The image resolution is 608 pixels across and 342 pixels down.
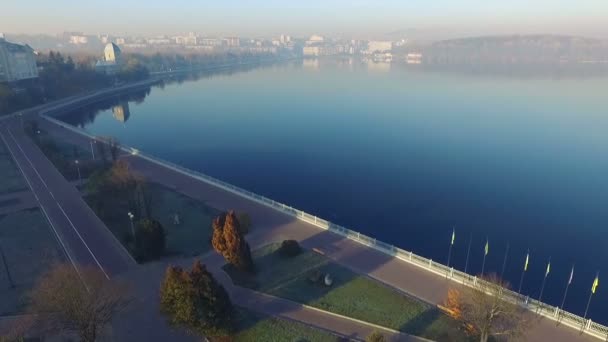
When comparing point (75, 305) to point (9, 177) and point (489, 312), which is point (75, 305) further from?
point (9, 177)

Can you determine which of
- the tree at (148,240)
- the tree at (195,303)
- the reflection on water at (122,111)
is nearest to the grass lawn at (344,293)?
the tree at (195,303)

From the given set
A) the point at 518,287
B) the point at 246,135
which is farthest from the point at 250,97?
the point at 518,287

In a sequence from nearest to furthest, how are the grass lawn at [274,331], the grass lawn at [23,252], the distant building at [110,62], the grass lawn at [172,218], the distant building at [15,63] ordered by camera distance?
the grass lawn at [274,331] < the grass lawn at [23,252] < the grass lawn at [172,218] < the distant building at [15,63] < the distant building at [110,62]

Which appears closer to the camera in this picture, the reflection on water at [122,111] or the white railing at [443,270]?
the white railing at [443,270]

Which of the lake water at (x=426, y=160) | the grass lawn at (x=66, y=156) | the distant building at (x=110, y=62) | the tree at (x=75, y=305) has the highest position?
the distant building at (x=110, y=62)

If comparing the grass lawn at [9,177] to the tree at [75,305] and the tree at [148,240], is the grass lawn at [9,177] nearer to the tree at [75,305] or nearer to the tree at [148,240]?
the tree at [148,240]

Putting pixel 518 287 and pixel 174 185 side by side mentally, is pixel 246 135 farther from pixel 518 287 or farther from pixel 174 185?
pixel 518 287

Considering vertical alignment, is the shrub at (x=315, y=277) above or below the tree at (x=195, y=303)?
below
